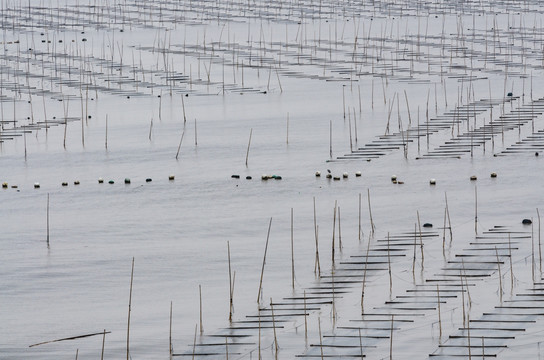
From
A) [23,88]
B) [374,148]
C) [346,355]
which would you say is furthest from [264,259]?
[23,88]

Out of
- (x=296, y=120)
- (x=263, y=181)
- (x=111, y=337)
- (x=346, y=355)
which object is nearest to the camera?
(x=346, y=355)

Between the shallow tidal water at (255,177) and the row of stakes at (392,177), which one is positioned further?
the row of stakes at (392,177)

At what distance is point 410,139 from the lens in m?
18.3

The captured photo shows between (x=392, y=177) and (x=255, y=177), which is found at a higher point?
(x=392, y=177)

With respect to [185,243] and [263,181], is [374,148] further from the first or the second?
[185,243]

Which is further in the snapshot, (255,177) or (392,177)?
(255,177)

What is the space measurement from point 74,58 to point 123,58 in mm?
831

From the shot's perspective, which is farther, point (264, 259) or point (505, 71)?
point (505, 71)

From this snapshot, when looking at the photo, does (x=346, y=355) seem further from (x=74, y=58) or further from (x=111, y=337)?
(x=74, y=58)

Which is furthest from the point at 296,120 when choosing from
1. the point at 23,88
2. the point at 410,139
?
the point at 23,88

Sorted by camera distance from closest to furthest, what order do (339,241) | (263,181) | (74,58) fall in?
(339,241), (263,181), (74,58)

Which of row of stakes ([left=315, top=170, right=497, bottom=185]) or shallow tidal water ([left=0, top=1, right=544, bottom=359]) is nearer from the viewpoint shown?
shallow tidal water ([left=0, top=1, right=544, bottom=359])

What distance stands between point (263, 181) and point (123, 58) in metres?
9.15

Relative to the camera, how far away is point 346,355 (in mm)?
10391
